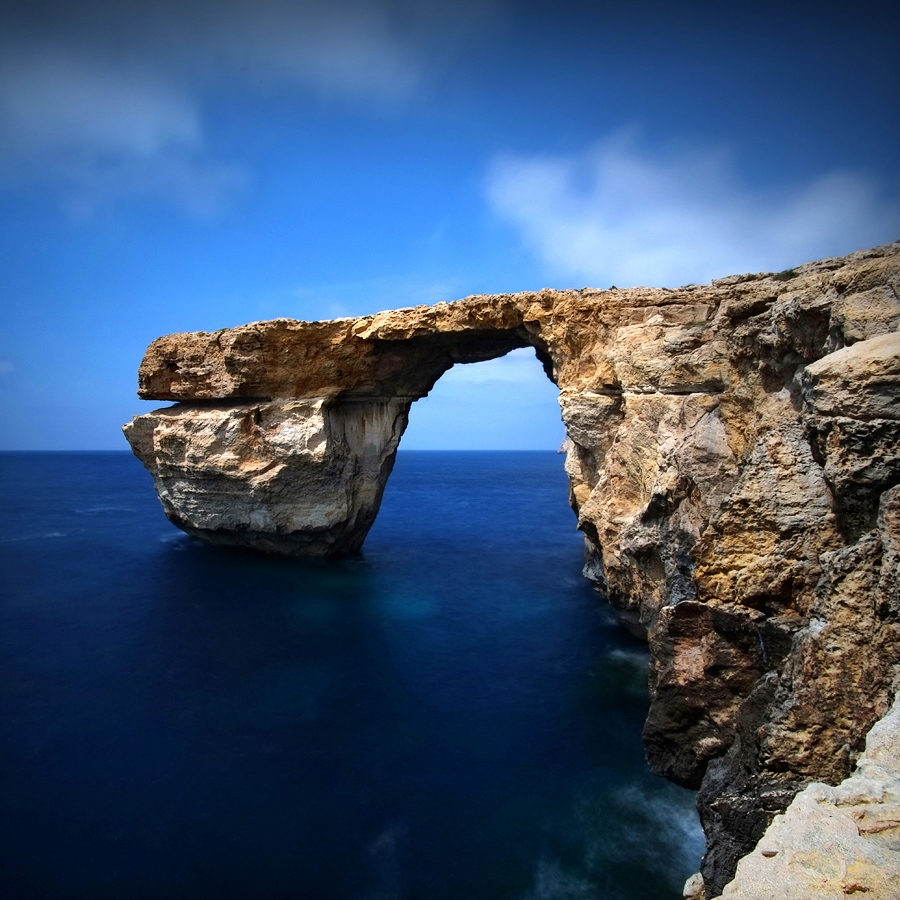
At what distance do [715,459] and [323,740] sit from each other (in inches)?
372

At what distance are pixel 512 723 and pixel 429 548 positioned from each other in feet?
51.0

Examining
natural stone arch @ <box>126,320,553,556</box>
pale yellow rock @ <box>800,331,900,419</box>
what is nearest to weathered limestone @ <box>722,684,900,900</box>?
pale yellow rock @ <box>800,331,900,419</box>

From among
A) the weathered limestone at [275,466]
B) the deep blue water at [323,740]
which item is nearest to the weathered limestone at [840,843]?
the deep blue water at [323,740]

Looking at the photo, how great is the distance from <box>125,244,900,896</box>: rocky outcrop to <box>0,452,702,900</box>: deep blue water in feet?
7.89

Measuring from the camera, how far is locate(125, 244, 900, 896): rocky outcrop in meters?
5.22

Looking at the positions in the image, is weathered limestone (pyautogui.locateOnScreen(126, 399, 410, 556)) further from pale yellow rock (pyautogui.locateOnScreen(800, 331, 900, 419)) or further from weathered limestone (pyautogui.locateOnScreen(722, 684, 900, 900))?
weathered limestone (pyautogui.locateOnScreen(722, 684, 900, 900))

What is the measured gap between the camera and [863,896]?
10.4ft

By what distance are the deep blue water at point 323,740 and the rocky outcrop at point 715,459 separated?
2.41m

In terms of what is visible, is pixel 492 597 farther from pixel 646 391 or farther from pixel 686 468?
pixel 686 468

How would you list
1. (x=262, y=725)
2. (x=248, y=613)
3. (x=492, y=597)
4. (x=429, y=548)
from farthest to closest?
(x=429, y=548) → (x=492, y=597) → (x=248, y=613) → (x=262, y=725)

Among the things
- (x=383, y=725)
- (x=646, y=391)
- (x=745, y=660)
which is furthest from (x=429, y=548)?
(x=745, y=660)

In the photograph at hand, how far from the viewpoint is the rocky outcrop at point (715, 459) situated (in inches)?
206

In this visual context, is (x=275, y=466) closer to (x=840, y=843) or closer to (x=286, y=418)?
(x=286, y=418)

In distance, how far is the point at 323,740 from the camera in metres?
11.8
